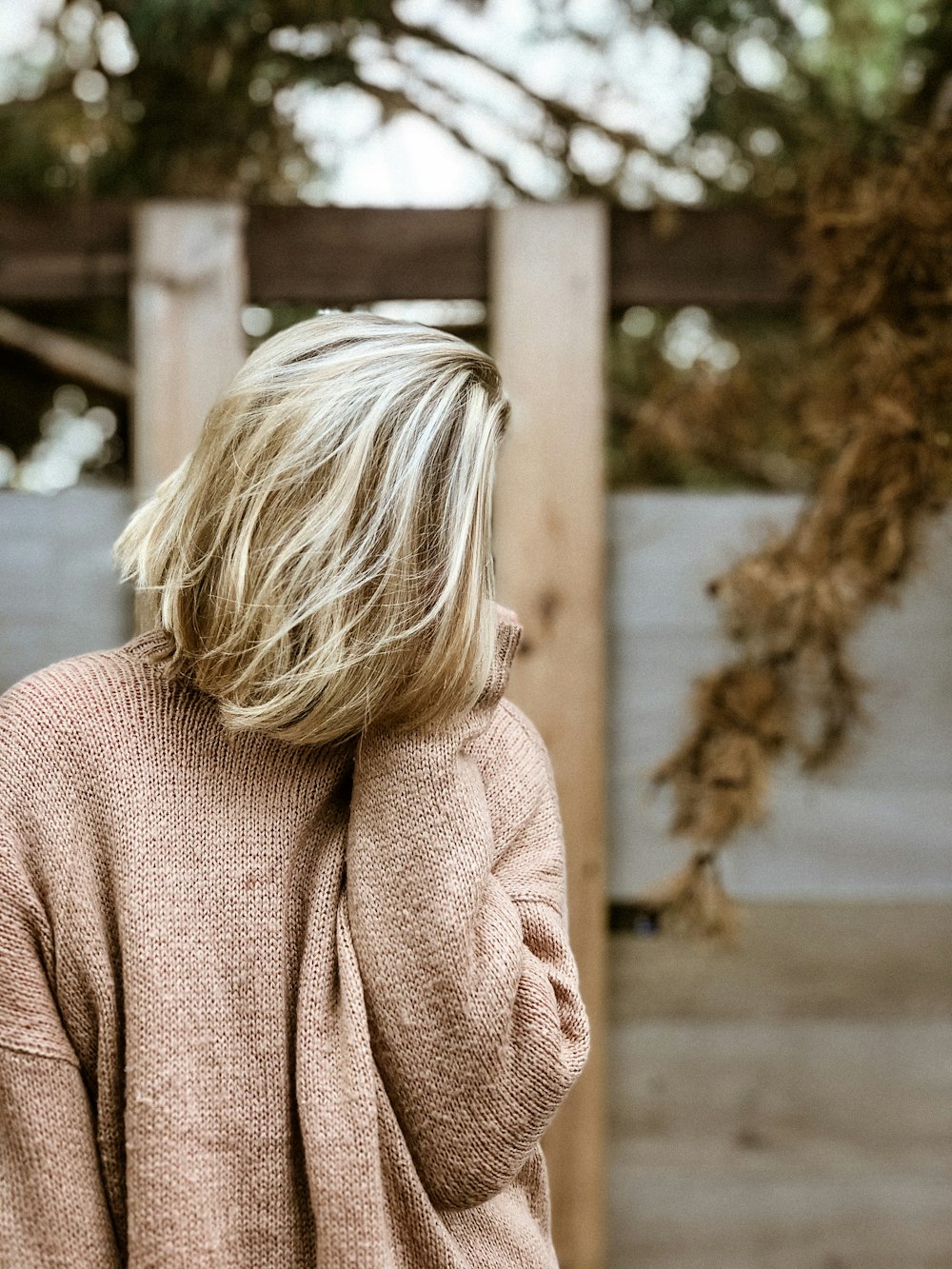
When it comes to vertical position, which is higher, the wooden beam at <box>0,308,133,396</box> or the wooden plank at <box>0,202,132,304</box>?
the wooden plank at <box>0,202,132,304</box>

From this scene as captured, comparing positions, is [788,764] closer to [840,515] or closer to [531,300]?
[840,515]

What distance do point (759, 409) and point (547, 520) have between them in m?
0.67

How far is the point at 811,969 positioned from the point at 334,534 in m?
1.28

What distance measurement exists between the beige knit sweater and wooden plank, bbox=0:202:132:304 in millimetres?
946

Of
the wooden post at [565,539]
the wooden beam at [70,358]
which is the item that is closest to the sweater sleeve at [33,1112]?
the wooden post at [565,539]

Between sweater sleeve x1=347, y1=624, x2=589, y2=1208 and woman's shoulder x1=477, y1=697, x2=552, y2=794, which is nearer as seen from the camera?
sweater sleeve x1=347, y1=624, x2=589, y2=1208

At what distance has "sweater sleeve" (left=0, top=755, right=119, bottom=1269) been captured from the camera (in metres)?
0.94

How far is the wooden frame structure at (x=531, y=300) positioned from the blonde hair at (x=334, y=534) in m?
0.70

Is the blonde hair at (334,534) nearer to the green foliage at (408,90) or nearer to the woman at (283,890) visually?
the woman at (283,890)

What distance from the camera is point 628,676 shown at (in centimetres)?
181

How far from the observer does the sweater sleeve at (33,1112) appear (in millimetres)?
943

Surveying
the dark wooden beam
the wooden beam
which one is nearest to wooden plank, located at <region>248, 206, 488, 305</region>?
the dark wooden beam

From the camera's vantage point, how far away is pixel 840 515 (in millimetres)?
1670

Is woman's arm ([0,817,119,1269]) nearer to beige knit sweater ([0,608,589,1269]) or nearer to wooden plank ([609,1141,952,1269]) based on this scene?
beige knit sweater ([0,608,589,1269])
